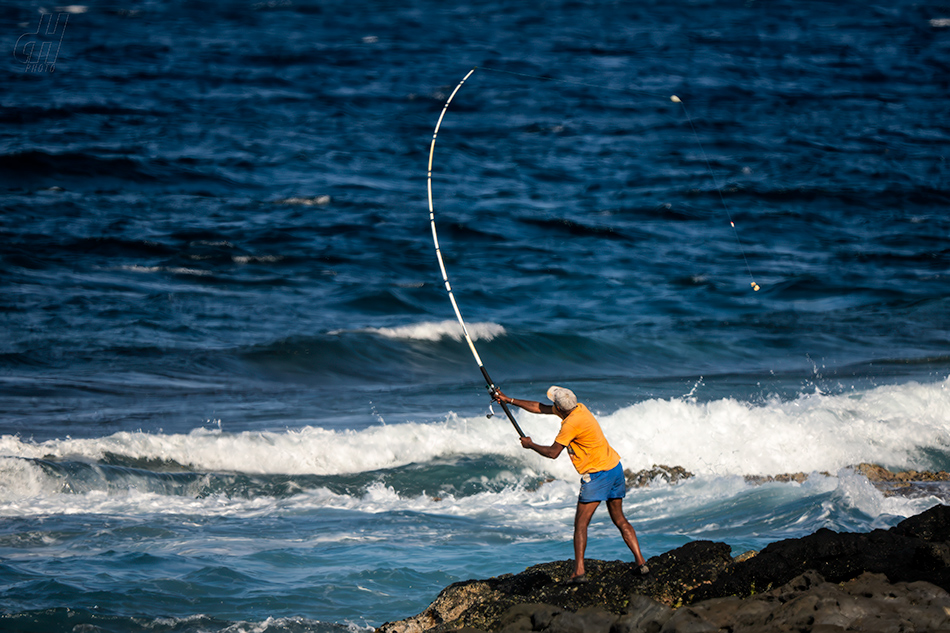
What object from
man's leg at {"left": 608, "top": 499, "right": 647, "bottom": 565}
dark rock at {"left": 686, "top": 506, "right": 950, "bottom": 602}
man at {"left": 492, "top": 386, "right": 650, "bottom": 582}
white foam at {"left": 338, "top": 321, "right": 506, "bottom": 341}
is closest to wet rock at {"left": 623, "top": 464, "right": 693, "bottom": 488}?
man's leg at {"left": 608, "top": 499, "right": 647, "bottom": 565}

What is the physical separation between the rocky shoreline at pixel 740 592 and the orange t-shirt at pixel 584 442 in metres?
0.66

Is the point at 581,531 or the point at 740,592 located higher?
the point at 581,531

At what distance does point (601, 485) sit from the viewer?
5.33 m

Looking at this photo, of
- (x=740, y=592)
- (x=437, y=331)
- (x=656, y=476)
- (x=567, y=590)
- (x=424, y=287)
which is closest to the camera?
(x=740, y=592)

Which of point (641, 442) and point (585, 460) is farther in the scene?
point (641, 442)

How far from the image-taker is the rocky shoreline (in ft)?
14.0

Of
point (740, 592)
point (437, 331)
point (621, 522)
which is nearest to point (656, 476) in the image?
point (621, 522)

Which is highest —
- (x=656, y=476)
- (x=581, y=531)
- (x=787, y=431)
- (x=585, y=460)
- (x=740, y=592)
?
(x=585, y=460)

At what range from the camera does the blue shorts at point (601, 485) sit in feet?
17.5

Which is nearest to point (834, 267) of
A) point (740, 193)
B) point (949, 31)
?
point (740, 193)

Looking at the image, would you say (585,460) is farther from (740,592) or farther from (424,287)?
(424,287)

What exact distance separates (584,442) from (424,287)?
49.3 ft

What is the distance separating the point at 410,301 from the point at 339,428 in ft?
25.7

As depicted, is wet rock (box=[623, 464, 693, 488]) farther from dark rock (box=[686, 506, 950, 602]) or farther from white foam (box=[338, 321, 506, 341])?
white foam (box=[338, 321, 506, 341])
